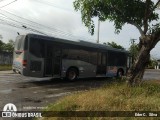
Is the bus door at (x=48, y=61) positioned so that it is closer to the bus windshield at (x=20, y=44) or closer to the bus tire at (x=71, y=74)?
the bus windshield at (x=20, y=44)

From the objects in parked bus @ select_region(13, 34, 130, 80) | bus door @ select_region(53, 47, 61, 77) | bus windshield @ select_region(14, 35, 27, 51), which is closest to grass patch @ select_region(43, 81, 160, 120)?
parked bus @ select_region(13, 34, 130, 80)

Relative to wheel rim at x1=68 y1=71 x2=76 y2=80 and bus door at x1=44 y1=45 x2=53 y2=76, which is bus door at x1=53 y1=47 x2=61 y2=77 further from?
wheel rim at x1=68 y1=71 x2=76 y2=80

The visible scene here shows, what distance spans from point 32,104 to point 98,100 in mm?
3048

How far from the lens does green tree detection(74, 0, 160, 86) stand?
39.3 feet

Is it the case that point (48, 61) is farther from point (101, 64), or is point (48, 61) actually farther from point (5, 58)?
point (5, 58)

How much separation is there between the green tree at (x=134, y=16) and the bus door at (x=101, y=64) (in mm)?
8754

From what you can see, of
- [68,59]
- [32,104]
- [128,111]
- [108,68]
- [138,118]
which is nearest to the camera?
[138,118]

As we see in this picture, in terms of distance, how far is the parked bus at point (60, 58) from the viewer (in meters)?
17.6

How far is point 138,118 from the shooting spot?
7.17 m

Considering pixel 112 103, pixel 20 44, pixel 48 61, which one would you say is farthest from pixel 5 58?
pixel 112 103

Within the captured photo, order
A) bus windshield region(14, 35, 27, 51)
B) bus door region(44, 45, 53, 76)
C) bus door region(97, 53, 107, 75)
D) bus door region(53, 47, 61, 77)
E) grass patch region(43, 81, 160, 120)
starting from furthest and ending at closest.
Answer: bus door region(97, 53, 107, 75), bus door region(53, 47, 61, 77), bus door region(44, 45, 53, 76), bus windshield region(14, 35, 27, 51), grass patch region(43, 81, 160, 120)

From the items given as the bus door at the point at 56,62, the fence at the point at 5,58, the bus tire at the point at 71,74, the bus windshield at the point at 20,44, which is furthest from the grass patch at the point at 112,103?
the fence at the point at 5,58

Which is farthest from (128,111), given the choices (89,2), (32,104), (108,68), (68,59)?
(108,68)

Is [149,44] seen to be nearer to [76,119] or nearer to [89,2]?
[89,2]
